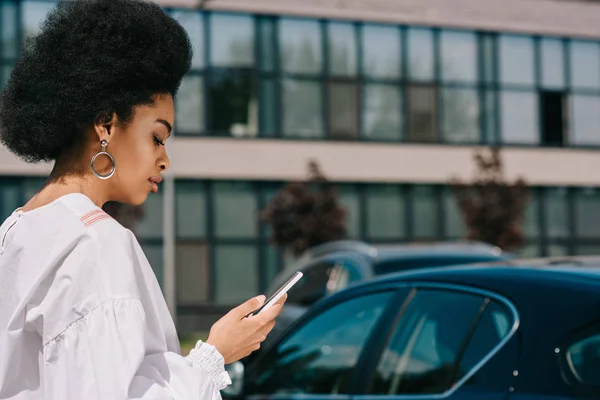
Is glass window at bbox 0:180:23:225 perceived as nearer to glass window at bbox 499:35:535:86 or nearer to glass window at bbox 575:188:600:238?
glass window at bbox 499:35:535:86

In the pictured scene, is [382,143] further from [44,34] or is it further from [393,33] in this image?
[44,34]

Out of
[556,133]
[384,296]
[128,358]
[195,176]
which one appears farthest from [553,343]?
[556,133]

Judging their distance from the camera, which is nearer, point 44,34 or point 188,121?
point 44,34

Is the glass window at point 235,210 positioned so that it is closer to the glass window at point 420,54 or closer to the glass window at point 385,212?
the glass window at point 385,212

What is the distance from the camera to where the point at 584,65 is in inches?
1268

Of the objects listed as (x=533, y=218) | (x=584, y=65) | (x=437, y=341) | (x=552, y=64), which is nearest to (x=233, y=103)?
(x=533, y=218)

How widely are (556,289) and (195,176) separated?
24.2m

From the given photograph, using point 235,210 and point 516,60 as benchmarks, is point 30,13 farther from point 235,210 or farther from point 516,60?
point 516,60

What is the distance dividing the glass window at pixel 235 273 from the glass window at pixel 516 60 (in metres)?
8.75

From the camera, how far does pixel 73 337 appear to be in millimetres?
2021

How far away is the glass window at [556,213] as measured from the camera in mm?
31422

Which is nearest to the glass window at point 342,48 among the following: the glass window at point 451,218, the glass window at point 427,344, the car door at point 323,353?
the glass window at point 451,218

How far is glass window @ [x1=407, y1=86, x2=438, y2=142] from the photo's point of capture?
29.9 metres

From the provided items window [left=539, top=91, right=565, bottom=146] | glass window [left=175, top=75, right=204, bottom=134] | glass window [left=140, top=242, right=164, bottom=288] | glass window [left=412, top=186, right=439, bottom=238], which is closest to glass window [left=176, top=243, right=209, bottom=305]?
glass window [left=140, top=242, right=164, bottom=288]
